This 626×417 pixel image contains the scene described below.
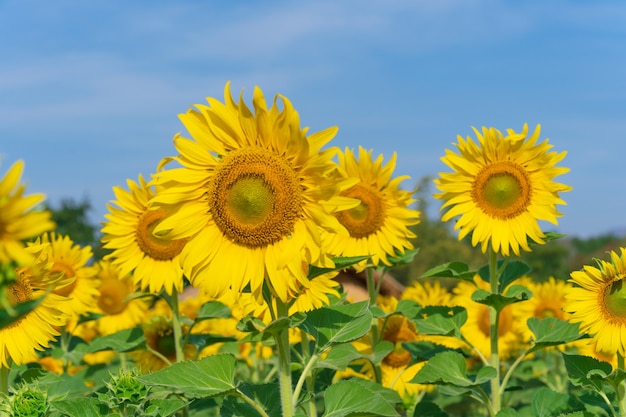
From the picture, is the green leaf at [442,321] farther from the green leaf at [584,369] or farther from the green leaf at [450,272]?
the green leaf at [584,369]

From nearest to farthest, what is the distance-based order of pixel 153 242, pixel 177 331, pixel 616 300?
pixel 616 300 < pixel 177 331 < pixel 153 242

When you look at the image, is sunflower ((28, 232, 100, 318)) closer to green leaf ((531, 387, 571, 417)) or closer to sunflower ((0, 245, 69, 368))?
sunflower ((0, 245, 69, 368))

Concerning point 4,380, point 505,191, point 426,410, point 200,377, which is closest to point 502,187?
point 505,191

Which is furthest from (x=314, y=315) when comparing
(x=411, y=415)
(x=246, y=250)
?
(x=411, y=415)

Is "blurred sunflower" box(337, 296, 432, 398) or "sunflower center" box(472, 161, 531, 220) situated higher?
"sunflower center" box(472, 161, 531, 220)

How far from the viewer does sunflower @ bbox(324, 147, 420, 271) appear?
4965 millimetres

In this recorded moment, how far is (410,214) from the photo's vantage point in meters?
5.02

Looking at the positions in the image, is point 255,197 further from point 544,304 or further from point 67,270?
point 544,304

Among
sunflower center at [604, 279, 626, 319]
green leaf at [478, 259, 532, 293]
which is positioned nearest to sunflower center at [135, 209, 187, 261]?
green leaf at [478, 259, 532, 293]

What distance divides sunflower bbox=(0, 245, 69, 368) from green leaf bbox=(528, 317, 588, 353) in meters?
2.46

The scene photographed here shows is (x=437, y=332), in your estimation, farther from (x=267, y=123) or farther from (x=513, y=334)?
(x=513, y=334)

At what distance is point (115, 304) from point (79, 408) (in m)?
3.67

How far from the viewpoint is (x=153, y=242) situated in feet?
16.2

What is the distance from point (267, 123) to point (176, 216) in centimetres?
51
